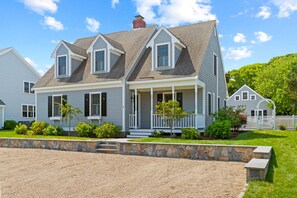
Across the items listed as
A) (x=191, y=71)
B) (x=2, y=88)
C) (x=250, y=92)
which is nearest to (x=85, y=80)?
(x=191, y=71)

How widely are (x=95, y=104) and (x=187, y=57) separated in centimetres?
634

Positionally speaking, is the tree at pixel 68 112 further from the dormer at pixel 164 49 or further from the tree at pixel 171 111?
the tree at pixel 171 111

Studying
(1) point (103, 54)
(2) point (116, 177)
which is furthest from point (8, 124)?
(2) point (116, 177)

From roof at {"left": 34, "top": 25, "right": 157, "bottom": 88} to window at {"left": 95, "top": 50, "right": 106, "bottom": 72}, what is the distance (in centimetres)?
50

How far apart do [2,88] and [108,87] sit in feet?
50.2

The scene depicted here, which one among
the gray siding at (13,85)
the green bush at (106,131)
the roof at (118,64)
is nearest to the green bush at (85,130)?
the green bush at (106,131)

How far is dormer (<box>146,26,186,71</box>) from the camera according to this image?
1575cm

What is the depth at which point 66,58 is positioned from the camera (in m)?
18.7

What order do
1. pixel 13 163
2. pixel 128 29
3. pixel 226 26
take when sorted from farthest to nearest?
pixel 128 29
pixel 226 26
pixel 13 163

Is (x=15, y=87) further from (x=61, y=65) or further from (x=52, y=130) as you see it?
(x=52, y=130)

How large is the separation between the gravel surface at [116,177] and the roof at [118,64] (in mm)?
7486

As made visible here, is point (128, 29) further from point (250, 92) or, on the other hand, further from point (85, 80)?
point (250, 92)

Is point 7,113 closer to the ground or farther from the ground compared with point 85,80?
closer to the ground

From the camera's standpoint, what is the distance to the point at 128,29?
21.2 meters
